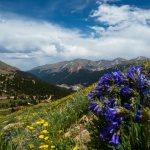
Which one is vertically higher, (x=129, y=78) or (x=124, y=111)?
(x=129, y=78)

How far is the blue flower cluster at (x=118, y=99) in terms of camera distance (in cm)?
601

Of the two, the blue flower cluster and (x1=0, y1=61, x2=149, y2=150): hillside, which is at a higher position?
the blue flower cluster

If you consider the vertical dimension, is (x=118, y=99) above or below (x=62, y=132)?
above

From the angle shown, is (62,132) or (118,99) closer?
(118,99)

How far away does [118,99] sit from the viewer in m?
6.77

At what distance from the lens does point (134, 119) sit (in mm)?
5871

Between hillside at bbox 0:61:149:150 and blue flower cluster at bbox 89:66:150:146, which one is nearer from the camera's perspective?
blue flower cluster at bbox 89:66:150:146

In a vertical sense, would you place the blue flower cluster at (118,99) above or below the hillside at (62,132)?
above

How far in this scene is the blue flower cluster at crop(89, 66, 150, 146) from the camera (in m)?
6.01

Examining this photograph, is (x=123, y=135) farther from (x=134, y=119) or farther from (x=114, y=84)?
(x=114, y=84)

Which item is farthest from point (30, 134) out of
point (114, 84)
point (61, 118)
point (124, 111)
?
point (124, 111)

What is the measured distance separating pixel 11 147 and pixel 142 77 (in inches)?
119

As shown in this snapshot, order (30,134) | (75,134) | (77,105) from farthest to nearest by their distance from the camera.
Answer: (77,105) < (30,134) < (75,134)

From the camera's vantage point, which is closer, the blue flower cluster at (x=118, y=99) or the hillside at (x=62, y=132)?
the blue flower cluster at (x=118, y=99)
